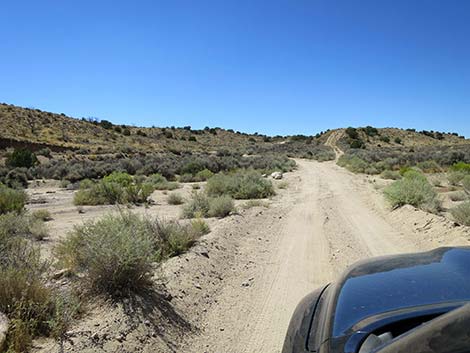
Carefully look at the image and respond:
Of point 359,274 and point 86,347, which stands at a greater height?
point 359,274

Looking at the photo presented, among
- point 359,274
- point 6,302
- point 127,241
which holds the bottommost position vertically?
point 6,302

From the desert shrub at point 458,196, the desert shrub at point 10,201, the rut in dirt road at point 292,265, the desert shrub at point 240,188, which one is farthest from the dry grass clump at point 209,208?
the desert shrub at point 458,196

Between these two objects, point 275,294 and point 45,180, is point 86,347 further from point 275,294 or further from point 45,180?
point 45,180

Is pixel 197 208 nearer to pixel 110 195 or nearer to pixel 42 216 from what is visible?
pixel 42 216

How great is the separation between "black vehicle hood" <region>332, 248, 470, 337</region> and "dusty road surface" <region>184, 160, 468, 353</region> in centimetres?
231

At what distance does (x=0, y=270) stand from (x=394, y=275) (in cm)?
454

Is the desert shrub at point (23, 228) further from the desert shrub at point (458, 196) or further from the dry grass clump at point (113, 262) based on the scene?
the desert shrub at point (458, 196)

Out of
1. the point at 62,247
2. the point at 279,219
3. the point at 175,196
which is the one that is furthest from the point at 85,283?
the point at 175,196

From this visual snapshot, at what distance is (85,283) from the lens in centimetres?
550

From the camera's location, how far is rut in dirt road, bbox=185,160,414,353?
5156 millimetres

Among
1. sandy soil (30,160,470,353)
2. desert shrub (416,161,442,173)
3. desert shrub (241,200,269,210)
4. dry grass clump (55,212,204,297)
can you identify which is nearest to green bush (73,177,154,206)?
desert shrub (241,200,269,210)

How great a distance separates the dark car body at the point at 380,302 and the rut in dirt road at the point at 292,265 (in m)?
2.27

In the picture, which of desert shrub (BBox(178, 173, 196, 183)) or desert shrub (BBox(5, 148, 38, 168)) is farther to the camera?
desert shrub (BBox(5, 148, 38, 168))

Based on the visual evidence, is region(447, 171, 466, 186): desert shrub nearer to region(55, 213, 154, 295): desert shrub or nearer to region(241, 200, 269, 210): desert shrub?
region(241, 200, 269, 210): desert shrub
